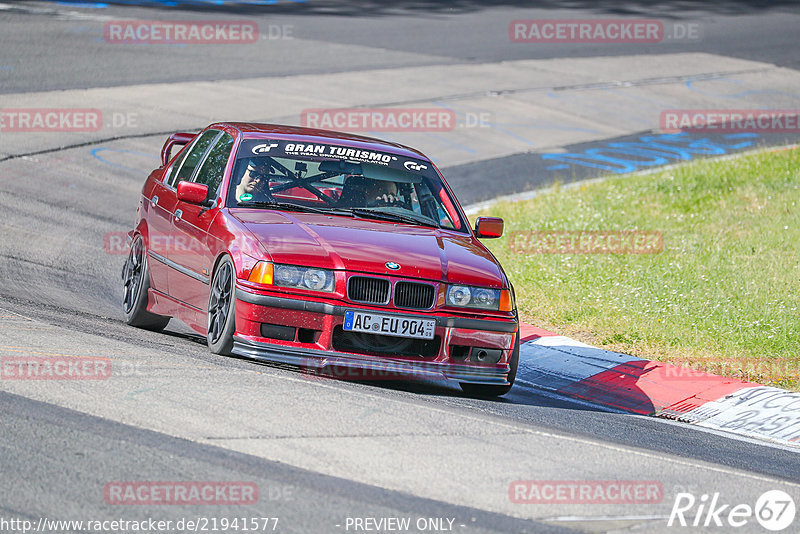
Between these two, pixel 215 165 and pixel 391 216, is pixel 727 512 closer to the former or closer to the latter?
pixel 391 216

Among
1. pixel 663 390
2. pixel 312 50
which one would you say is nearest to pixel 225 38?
pixel 312 50

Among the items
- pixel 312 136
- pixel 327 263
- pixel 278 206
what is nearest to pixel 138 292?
pixel 278 206

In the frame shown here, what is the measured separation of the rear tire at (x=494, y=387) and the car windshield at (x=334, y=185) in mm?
1193

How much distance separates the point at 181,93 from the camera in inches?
811

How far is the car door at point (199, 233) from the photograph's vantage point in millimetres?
7992

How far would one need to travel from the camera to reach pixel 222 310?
762 cm

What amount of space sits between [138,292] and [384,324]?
2.71 m

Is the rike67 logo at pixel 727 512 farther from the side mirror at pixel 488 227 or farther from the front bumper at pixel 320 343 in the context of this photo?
the side mirror at pixel 488 227

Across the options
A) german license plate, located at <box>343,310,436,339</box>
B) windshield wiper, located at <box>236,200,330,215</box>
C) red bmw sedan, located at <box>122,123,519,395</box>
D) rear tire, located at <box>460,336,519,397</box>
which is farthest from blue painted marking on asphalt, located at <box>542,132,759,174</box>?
german license plate, located at <box>343,310,436,339</box>

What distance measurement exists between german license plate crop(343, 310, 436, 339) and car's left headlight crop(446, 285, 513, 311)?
29 cm

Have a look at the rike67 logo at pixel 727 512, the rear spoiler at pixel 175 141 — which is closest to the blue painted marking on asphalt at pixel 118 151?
the rear spoiler at pixel 175 141

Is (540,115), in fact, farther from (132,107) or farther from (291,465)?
(291,465)

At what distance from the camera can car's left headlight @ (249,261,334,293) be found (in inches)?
285

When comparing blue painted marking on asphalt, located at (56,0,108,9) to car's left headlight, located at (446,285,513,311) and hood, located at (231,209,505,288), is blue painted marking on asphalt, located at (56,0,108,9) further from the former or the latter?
car's left headlight, located at (446,285,513,311)
